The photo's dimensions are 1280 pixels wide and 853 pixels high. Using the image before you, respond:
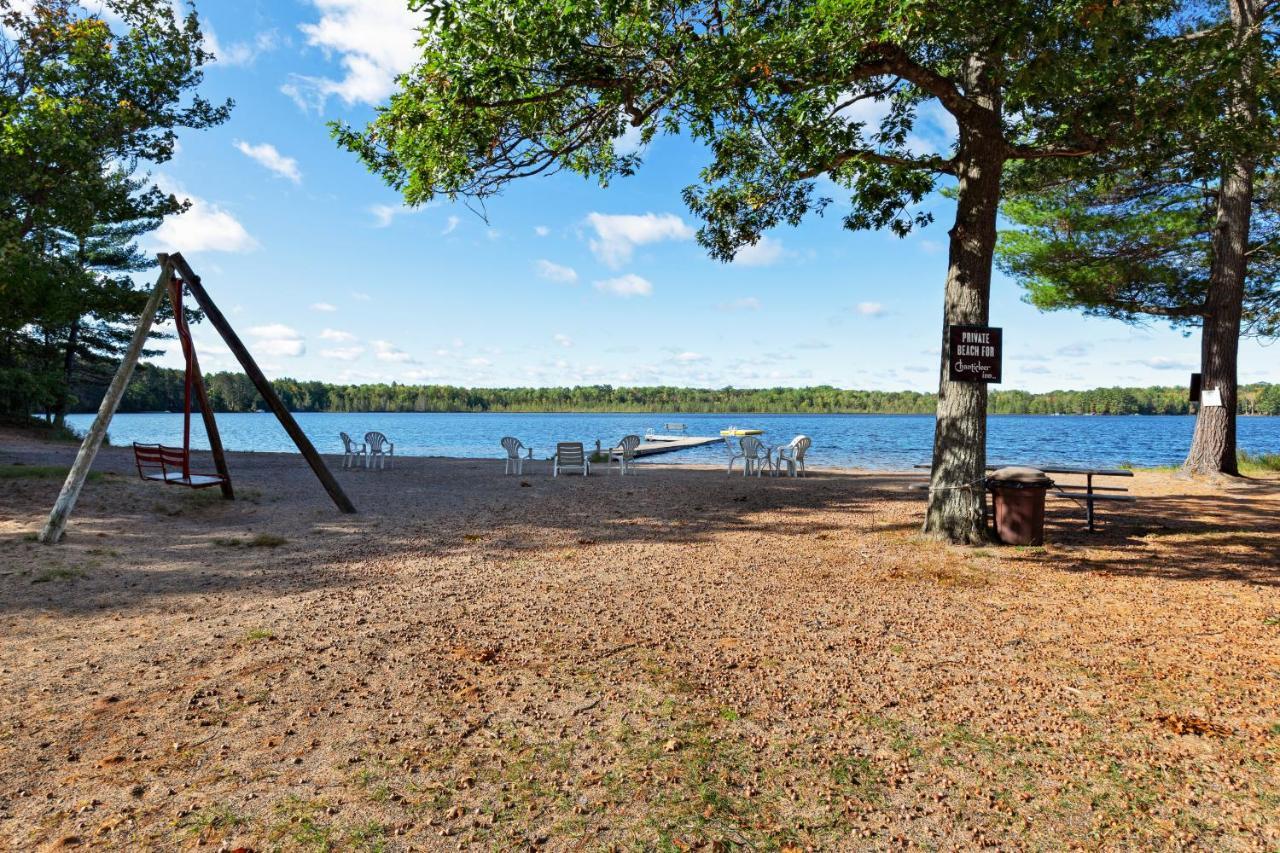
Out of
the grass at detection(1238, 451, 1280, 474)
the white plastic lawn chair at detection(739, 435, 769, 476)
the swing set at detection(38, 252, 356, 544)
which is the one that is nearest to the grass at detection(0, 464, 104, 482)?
the swing set at detection(38, 252, 356, 544)

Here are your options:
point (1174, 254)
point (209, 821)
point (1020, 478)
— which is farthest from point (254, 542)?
point (1174, 254)

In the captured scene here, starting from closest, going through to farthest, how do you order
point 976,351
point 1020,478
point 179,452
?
1. point 976,351
2. point 1020,478
3. point 179,452

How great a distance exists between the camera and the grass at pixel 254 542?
23.1 ft

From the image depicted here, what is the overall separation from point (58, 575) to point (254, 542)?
173cm

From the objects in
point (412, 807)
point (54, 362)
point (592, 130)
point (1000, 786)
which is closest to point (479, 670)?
point (412, 807)

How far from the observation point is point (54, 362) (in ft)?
88.8

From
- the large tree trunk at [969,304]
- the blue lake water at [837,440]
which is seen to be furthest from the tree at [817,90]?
the blue lake water at [837,440]

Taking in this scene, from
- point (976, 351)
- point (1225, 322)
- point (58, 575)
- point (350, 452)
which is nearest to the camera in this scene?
point (58, 575)

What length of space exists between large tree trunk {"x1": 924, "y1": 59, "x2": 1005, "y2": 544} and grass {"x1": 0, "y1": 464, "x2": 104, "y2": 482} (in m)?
11.9

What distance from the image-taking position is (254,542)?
7152mm

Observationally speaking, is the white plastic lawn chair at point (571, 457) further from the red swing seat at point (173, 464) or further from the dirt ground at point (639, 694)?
the dirt ground at point (639, 694)

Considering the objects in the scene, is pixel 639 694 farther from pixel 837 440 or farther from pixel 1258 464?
pixel 837 440

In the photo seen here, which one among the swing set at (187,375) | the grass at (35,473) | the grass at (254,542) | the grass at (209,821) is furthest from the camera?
the grass at (35,473)

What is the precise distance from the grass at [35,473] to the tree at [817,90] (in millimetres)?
7869
